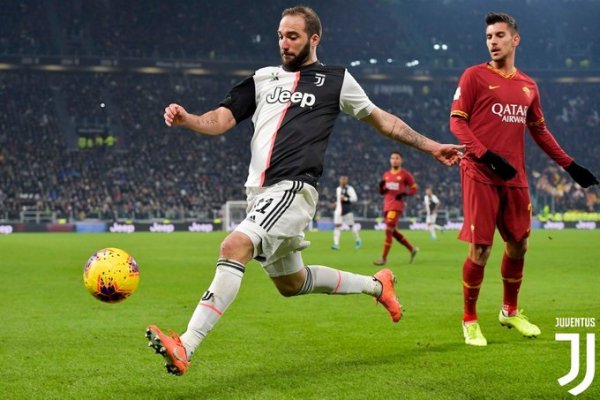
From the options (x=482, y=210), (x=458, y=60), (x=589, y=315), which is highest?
(x=458, y=60)

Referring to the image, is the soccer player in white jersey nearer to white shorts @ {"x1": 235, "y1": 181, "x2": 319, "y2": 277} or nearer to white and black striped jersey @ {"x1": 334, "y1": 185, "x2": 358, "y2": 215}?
white shorts @ {"x1": 235, "y1": 181, "x2": 319, "y2": 277}

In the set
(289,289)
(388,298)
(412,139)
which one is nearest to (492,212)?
(388,298)

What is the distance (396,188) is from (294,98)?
11699 millimetres

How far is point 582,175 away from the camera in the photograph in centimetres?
689

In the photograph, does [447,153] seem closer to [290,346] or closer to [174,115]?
[174,115]

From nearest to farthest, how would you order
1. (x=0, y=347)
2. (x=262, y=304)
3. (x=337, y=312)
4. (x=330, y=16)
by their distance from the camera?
(x=0, y=347), (x=337, y=312), (x=262, y=304), (x=330, y=16)

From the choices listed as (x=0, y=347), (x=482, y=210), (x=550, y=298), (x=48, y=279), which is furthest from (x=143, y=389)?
(x=48, y=279)

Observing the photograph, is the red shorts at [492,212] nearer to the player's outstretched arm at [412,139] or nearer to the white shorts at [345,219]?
the player's outstretched arm at [412,139]

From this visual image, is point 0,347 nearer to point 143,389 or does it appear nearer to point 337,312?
point 143,389

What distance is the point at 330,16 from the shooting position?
58.1m

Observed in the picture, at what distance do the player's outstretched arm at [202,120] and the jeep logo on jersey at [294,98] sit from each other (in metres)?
0.33

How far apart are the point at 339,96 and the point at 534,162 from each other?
5105 cm

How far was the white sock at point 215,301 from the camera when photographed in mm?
4598

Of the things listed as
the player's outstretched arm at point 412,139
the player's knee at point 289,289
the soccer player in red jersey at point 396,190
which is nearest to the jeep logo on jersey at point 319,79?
the player's outstretched arm at point 412,139
